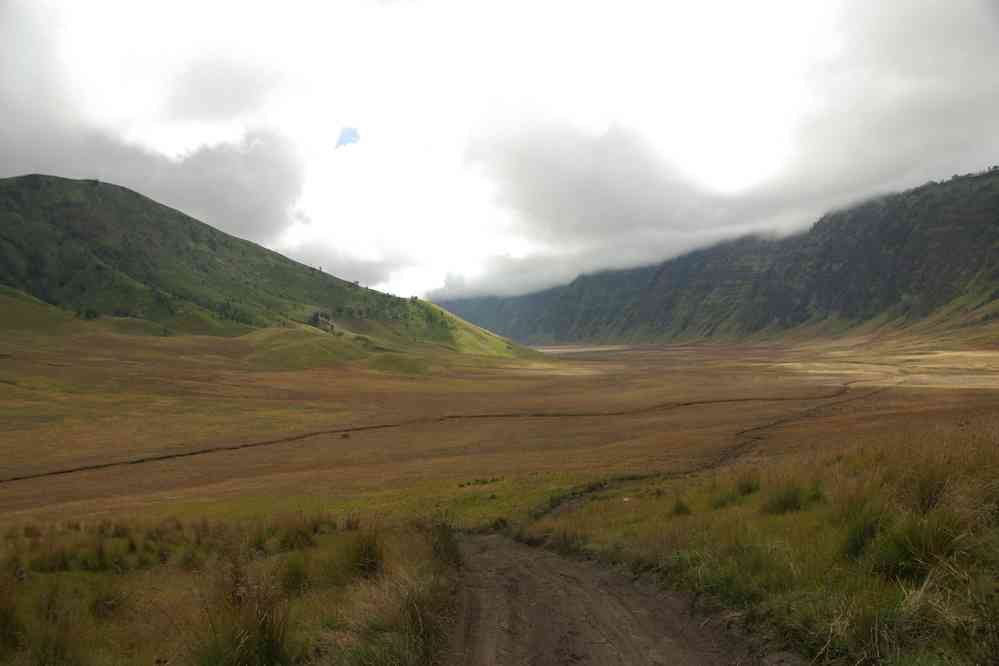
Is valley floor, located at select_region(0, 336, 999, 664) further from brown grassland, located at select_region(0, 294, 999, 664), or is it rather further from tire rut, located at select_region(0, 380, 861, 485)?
tire rut, located at select_region(0, 380, 861, 485)

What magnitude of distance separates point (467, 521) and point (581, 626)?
12.5m

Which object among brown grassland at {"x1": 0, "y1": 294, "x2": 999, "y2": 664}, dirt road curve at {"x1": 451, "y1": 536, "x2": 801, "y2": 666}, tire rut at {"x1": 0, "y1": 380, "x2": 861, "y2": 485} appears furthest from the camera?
tire rut at {"x1": 0, "y1": 380, "x2": 861, "y2": 485}

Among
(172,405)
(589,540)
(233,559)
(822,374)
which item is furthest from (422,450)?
(822,374)

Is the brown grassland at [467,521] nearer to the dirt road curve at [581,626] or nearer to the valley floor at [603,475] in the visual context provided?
the valley floor at [603,475]

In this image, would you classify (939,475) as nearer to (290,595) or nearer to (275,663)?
(275,663)

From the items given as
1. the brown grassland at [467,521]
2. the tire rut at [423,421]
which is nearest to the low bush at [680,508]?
the brown grassland at [467,521]

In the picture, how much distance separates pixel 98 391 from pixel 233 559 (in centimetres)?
10436

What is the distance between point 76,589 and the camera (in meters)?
11.2

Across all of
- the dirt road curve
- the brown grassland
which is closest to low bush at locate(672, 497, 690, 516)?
the brown grassland

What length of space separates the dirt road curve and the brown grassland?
0.41 m

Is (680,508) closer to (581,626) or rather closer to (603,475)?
(581,626)

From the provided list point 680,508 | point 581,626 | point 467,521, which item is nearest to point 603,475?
point 467,521

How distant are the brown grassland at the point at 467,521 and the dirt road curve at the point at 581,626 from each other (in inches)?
16.2

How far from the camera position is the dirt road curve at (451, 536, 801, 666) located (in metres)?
6.79
